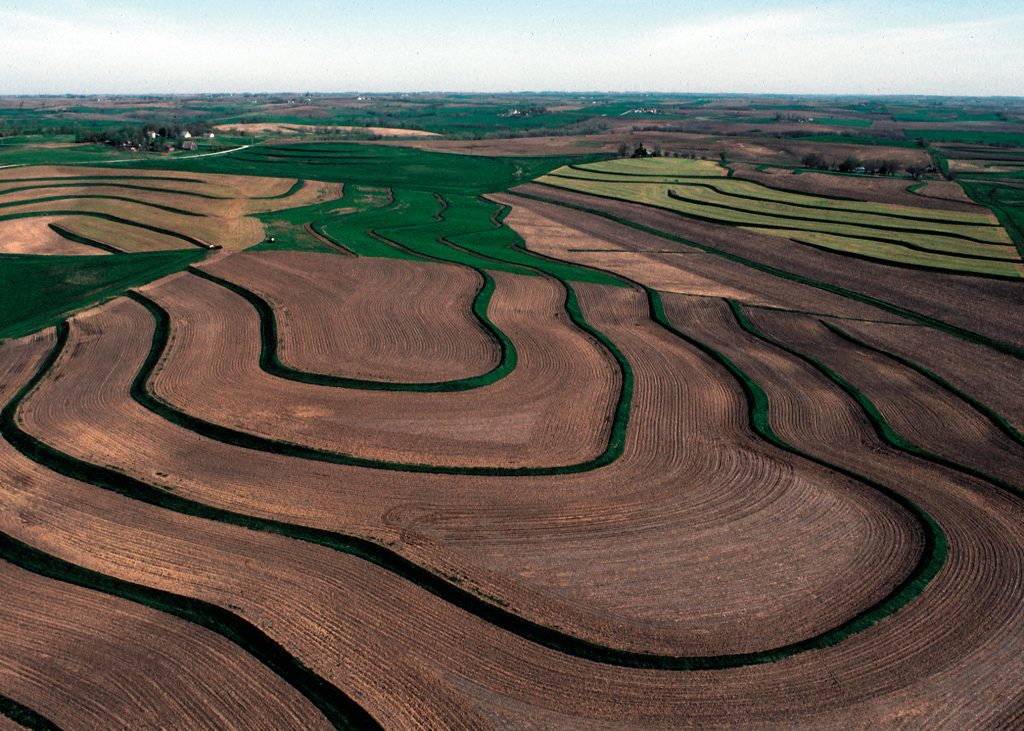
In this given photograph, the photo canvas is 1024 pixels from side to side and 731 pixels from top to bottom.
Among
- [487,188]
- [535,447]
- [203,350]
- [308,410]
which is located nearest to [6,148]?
[487,188]

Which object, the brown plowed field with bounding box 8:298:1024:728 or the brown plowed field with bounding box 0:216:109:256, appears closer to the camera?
the brown plowed field with bounding box 8:298:1024:728

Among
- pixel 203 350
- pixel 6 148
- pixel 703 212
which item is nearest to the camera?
pixel 203 350

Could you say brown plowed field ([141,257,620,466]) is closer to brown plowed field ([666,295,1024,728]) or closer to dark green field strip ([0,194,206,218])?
brown plowed field ([666,295,1024,728])

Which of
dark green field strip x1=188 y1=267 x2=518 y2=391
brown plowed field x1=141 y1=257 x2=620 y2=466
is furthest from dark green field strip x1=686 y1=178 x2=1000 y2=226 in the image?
brown plowed field x1=141 y1=257 x2=620 y2=466

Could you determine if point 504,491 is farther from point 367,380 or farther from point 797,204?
point 797,204

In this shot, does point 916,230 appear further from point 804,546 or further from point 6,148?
point 6,148
